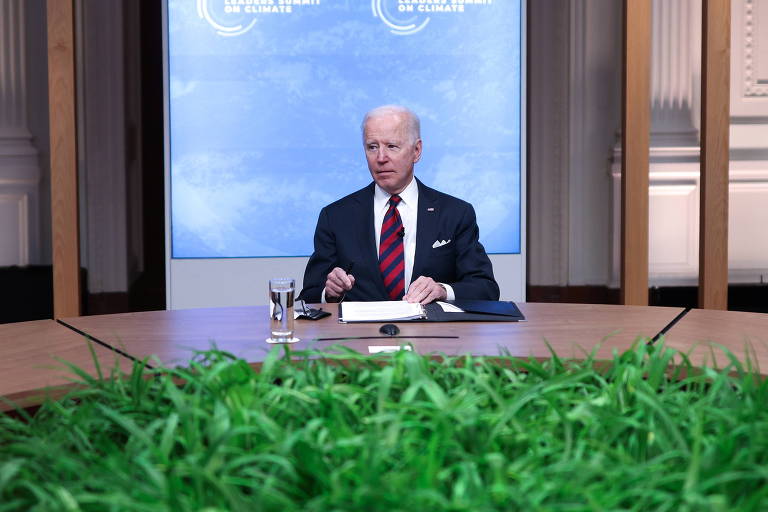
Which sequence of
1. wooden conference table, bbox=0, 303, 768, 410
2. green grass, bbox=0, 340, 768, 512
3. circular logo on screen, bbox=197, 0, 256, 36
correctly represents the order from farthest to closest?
circular logo on screen, bbox=197, 0, 256, 36, wooden conference table, bbox=0, 303, 768, 410, green grass, bbox=0, 340, 768, 512

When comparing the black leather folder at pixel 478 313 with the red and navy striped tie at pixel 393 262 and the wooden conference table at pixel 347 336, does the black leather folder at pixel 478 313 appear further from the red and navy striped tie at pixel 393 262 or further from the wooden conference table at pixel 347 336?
the red and navy striped tie at pixel 393 262

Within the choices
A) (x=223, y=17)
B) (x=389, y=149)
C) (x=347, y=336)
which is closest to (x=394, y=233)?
(x=389, y=149)

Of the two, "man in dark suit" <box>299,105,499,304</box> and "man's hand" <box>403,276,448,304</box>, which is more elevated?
"man in dark suit" <box>299,105,499,304</box>

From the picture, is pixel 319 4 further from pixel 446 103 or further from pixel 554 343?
pixel 554 343

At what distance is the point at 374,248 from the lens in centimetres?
292

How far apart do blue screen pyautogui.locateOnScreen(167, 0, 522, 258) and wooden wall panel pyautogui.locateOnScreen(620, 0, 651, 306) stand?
56 centimetres

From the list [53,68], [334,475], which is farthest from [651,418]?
[53,68]

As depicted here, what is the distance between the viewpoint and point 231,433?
98cm

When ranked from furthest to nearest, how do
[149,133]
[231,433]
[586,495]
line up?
1. [149,133]
2. [231,433]
3. [586,495]

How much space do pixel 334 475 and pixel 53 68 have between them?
3349 mm

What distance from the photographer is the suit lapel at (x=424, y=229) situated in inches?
115

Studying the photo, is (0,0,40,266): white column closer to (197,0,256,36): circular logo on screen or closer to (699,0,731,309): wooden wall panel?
(197,0,256,36): circular logo on screen

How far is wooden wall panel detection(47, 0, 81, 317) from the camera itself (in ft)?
12.5

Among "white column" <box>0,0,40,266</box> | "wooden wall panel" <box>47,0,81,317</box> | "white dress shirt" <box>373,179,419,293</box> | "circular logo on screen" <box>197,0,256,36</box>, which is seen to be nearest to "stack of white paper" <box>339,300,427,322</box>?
"white dress shirt" <box>373,179,419,293</box>
